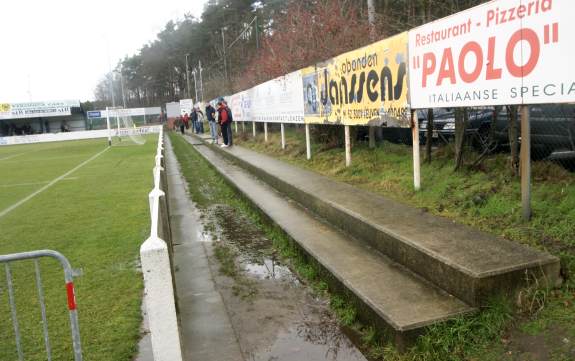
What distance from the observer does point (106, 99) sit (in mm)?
105062

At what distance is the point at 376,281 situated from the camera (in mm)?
4340

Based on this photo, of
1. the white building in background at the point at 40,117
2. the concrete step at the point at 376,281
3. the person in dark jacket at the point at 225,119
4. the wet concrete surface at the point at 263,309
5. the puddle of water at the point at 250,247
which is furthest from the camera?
the white building in background at the point at 40,117

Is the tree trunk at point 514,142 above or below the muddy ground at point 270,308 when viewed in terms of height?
above

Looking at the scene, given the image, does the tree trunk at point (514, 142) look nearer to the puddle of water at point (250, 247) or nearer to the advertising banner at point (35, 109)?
the puddle of water at point (250, 247)

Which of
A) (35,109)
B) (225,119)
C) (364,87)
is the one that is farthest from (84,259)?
(35,109)

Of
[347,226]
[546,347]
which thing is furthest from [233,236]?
[546,347]

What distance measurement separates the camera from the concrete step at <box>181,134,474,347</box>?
3.54 meters

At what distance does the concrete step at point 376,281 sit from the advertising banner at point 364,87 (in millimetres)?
2004

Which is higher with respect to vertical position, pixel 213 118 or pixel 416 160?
pixel 213 118

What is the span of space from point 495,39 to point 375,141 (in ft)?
19.6

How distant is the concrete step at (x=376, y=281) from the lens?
354 centimetres

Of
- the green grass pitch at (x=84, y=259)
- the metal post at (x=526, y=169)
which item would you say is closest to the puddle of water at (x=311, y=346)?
the green grass pitch at (x=84, y=259)

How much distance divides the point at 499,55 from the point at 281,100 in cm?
1003

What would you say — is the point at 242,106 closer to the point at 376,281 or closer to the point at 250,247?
the point at 250,247
